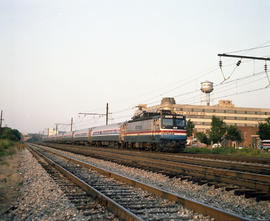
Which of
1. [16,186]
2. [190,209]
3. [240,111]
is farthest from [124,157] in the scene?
[240,111]

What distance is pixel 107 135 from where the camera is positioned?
4128 centimetres

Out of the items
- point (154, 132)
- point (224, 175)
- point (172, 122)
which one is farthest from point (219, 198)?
point (154, 132)

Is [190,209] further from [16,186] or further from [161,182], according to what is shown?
[16,186]

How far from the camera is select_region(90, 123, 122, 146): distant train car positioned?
37.3 metres

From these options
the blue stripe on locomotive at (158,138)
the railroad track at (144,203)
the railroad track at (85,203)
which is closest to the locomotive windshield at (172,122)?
the blue stripe on locomotive at (158,138)

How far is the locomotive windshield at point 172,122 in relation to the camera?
973 inches

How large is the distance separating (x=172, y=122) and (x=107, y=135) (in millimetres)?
18002

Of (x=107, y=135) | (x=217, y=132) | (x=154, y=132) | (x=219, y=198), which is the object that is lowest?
(x=219, y=198)

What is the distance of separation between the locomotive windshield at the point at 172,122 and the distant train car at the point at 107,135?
12.3 m

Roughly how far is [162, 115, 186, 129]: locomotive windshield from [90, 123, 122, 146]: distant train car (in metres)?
12.3

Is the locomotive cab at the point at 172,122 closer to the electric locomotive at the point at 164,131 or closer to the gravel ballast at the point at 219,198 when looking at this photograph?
the electric locomotive at the point at 164,131

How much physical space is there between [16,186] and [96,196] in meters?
3.82

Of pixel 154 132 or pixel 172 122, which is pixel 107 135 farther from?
pixel 172 122

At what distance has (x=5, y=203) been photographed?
270 inches
